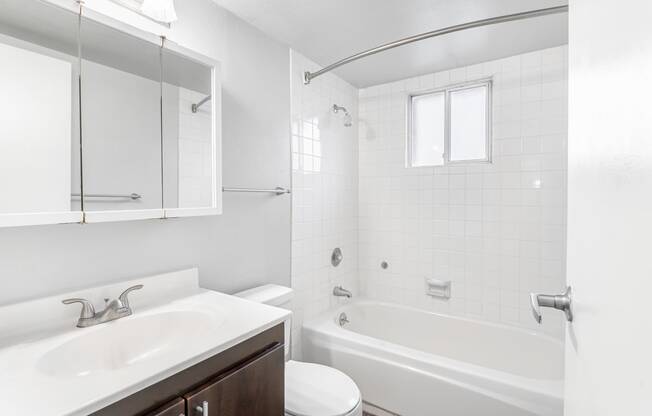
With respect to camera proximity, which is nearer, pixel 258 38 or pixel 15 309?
pixel 15 309

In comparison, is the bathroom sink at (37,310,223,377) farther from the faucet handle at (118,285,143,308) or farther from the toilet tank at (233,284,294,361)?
the toilet tank at (233,284,294,361)

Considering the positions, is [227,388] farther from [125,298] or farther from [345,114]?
[345,114]

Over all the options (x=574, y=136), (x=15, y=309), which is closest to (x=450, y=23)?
(x=574, y=136)

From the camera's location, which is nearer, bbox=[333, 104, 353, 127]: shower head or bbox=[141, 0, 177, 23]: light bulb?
bbox=[141, 0, 177, 23]: light bulb

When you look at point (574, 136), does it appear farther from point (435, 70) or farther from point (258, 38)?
point (435, 70)

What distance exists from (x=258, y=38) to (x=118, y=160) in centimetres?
116

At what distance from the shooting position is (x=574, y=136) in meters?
0.68

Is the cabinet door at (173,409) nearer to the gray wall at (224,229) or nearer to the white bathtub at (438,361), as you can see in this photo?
the gray wall at (224,229)

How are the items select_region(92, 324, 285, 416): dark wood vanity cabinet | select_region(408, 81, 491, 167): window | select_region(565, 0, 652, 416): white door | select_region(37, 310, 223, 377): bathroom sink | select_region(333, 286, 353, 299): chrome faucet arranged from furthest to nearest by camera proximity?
select_region(333, 286, 353, 299): chrome faucet, select_region(408, 81, 491, 167): window, select_region(37, 310, 223, 377): bathroom sink, select_region(92, 324, 285, 416): dark wood vanity cabinet, select_region(565, 0, 652, 416): white door

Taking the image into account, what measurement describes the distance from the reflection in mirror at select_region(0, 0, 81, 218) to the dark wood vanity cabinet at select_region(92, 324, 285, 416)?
639mm

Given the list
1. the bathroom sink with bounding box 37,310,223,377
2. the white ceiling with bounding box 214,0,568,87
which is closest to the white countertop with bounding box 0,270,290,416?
the bathroom sink with bounding box 37,310,223,377

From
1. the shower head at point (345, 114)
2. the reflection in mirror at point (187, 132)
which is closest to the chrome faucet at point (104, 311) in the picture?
the reflection in mirror at point (187, 132)

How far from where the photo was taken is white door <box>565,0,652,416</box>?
0.91 ft

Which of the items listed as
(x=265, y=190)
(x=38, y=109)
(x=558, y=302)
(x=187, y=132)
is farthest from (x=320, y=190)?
(x=558, y=302)
